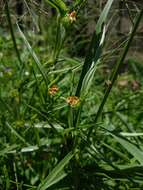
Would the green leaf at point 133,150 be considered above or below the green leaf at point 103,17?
below

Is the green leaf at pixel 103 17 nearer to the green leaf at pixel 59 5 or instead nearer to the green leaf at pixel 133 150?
the green leaf at pixel 59 5

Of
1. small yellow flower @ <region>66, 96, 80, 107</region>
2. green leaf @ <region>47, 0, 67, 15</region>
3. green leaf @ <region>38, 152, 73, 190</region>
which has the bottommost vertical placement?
green leaf @ <region>38, 152, 73, 190</region>

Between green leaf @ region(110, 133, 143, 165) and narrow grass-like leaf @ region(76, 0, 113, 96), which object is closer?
green leaf @ region(110, 133, 143, 165)

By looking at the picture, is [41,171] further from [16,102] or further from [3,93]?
[3,93]

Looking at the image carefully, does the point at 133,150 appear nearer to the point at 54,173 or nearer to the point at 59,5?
the point at 54,173

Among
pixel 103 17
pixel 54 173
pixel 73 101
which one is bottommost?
pixel 54 173

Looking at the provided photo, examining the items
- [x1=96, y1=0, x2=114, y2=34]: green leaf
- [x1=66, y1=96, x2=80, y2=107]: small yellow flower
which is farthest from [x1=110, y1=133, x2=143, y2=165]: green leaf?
[x1=96, y1=0, x2=114, y2=34]: green leaf

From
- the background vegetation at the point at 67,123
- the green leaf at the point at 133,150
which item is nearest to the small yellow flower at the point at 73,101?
the background vegetation at the point at 67,123

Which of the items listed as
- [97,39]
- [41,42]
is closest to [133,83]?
[41,42]

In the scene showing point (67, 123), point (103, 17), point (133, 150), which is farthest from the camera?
point (67, 123)

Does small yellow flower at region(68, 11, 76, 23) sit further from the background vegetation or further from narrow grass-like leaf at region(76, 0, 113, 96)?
narrow grass-like leaf at region(76, 0, 113, 96)

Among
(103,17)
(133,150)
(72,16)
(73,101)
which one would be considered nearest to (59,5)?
(72,16)
